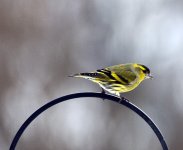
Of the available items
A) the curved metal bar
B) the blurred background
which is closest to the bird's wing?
the curved metal bar

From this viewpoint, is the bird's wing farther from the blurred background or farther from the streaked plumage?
the blurred background

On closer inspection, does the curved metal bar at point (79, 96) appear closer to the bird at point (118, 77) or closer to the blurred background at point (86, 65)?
the bird at point (118, 77)

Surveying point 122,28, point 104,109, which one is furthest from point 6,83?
point 122,28

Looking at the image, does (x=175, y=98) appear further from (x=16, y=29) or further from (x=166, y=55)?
(x=16, y=29)

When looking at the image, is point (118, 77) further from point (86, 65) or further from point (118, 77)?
point (86, 65)

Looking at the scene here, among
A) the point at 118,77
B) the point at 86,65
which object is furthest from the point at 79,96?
the point at 86,65

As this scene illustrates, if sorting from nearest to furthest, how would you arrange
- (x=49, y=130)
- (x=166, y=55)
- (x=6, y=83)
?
1. (x=49, y=130)
2. (x=6, y=83)
3. (x=166, y=55)

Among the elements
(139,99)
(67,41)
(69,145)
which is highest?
(67,41)
